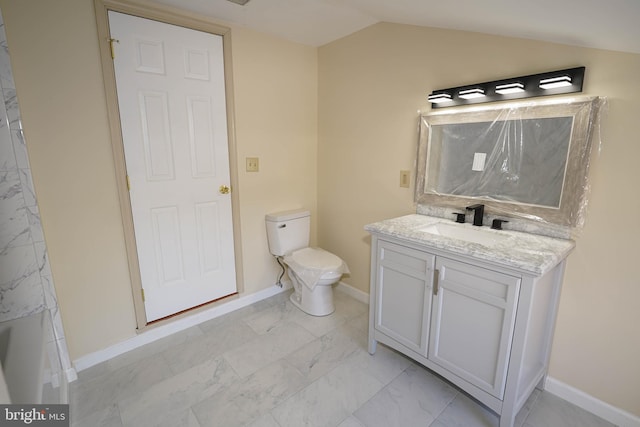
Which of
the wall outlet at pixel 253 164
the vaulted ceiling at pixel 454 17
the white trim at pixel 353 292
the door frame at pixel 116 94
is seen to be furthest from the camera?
the white trim at pixel 353 292

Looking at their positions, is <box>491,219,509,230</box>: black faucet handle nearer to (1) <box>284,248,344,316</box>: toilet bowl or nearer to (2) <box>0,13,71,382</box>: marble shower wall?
(1) <box>284,248,344,316</box>: toilet bowl

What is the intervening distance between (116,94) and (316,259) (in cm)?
179

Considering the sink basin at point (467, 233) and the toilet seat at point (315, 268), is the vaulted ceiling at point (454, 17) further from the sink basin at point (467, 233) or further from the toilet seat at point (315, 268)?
the toilet seat at point (315, 268)

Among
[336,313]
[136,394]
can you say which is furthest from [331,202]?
[136,394]

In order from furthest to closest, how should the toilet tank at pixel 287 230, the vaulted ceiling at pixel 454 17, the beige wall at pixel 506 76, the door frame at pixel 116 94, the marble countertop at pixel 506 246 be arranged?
1. the toilet tank at pixel 287 230
2. the door frame at pixel 116 94
3. the beige wall at pixel 506 76
4. the marble countertop at pixel 506 246
5. the vaulted ceiling at pixel 454 17

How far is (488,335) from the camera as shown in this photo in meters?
1.43

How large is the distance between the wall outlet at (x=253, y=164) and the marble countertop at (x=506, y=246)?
118 centimetres

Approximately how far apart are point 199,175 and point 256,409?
1584 millimetres

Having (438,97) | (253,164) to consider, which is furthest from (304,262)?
(438,97)

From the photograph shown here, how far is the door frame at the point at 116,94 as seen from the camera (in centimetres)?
177

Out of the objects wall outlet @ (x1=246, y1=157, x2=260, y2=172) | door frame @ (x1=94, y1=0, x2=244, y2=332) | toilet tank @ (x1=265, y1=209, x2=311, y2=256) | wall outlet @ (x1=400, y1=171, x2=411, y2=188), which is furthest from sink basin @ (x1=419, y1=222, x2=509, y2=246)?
door frame @ (x1=94, y1=0, x2=244, y2=332)

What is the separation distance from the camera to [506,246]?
146 centimetres

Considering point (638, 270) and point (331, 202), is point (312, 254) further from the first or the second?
point (638, 270)

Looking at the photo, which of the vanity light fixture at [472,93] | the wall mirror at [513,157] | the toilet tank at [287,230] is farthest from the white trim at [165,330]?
the vanity light fixture at [472,93]
